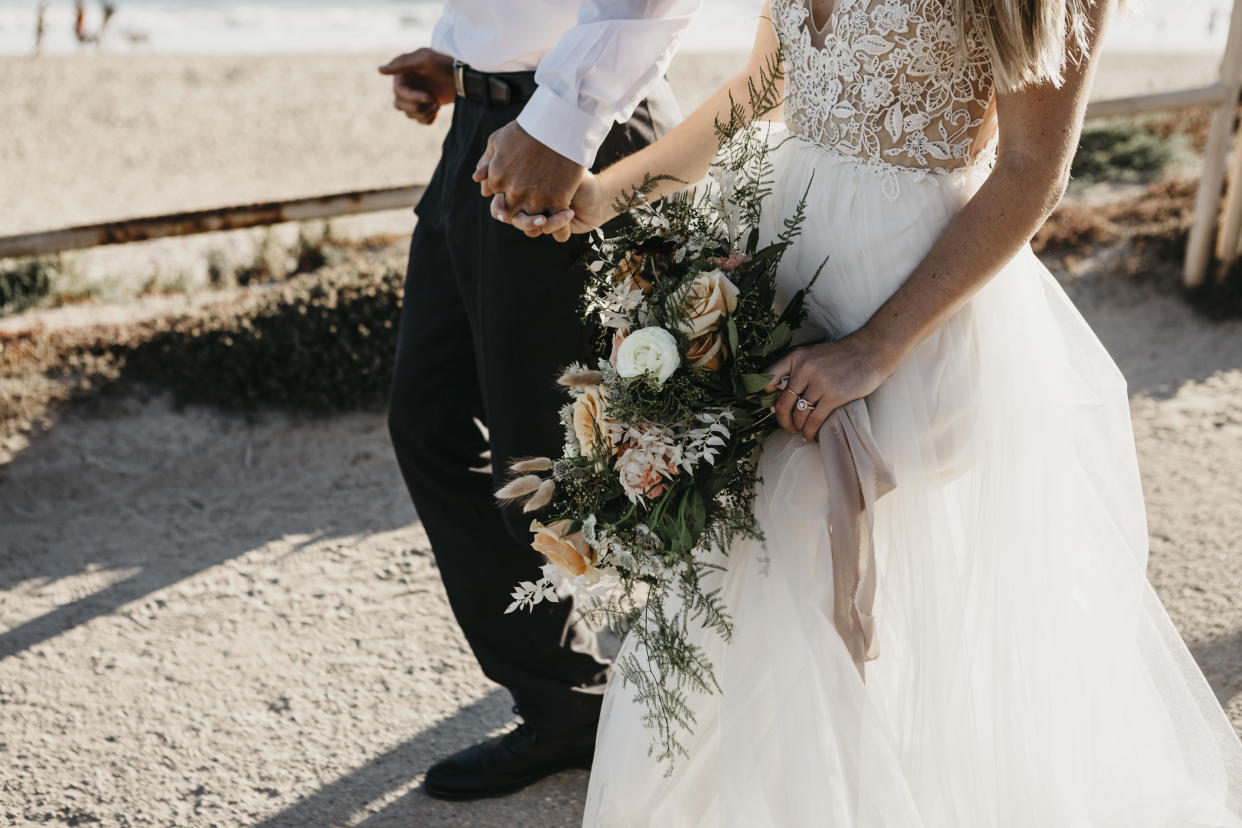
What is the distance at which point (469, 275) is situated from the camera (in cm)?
228

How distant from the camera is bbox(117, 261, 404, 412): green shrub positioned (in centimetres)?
441

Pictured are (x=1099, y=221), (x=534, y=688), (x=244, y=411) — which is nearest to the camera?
(x=534, y=688)

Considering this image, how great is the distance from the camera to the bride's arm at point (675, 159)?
6.53 ft

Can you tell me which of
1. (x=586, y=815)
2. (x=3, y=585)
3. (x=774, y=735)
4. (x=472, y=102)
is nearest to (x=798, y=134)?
(x=472, y=102)

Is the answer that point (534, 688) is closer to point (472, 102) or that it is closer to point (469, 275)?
point (469, 275)

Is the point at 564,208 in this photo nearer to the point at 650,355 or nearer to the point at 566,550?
the point at 650,355

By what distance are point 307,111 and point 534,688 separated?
10662mm

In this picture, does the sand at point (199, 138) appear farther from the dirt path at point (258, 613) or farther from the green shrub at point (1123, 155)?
the green shrub at point (1123, 155)

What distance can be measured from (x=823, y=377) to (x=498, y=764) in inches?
54.6

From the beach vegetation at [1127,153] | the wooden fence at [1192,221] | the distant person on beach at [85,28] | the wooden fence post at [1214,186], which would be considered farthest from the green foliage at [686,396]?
the distant person on beach at [85,28]

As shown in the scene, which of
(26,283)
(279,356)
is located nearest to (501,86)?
(279,356)

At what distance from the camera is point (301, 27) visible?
24.3m

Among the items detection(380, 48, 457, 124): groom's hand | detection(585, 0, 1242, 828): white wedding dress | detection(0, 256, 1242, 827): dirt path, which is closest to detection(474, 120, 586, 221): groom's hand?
detection(585, 0, 1242, 828): white wedding dress

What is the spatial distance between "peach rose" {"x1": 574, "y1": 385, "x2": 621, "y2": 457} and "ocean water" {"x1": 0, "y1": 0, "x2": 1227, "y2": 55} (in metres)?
18.2
